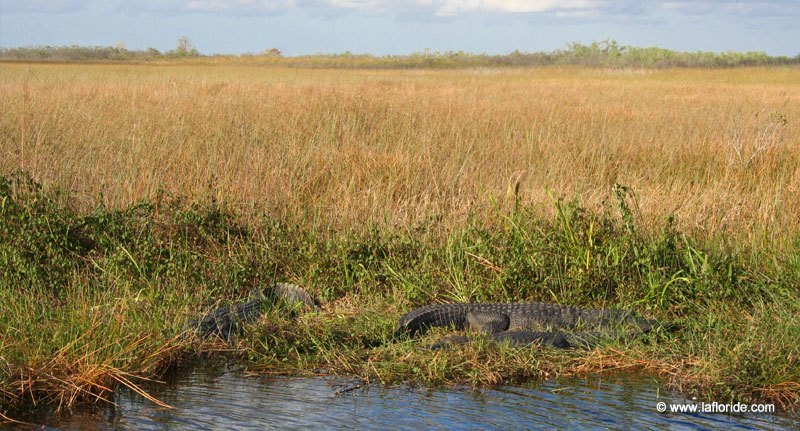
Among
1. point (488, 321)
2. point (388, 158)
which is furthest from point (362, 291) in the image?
point (388, 158)

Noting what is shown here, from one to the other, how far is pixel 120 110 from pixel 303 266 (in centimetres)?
639

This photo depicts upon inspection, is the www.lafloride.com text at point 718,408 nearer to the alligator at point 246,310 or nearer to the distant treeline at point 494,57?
the alligator at point 246,310

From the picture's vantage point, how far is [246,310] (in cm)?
482

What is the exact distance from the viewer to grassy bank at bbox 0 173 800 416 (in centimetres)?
→ 394

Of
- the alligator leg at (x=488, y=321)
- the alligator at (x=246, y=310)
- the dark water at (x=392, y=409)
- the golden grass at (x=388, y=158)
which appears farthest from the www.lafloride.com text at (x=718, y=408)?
the alligator at (x=246, y=310)

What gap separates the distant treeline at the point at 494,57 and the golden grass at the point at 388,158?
38616 mm

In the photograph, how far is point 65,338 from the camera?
3.97 metres

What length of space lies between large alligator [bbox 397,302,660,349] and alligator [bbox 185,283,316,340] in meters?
0.84

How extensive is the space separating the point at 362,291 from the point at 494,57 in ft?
202

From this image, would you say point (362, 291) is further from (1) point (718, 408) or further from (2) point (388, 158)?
(2) point (388, 158)

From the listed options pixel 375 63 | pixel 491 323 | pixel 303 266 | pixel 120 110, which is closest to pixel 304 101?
pixel 120 110

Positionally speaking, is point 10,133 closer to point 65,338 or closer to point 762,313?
point 65,338

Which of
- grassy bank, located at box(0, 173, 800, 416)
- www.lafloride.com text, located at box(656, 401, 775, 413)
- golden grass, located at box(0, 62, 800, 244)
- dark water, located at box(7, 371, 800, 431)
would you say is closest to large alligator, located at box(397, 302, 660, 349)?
grassy bank, located at box(0, 173, 800, 416)

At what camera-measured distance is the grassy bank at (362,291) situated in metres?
3.94
